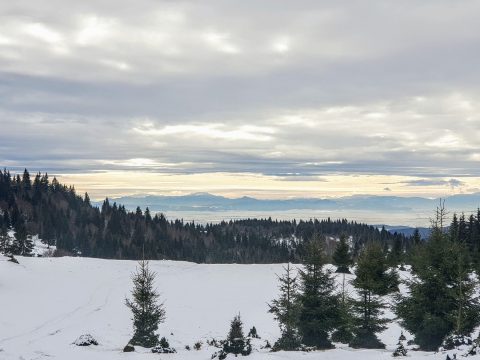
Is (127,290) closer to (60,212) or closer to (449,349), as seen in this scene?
(449,349)

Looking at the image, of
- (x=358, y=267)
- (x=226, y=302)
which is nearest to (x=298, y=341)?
(x=358, y=267)

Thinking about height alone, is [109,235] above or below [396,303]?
below

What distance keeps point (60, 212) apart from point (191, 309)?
142 meters

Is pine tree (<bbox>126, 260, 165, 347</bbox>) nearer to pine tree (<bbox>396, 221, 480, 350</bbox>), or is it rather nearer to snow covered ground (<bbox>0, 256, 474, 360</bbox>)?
snow covered ground (<bbox>0, 256, 474, 360</bbox>)

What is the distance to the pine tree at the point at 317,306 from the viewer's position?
28.4 m

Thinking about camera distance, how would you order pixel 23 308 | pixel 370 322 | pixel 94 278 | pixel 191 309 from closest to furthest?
pixel 370 322
pixel 23 308
pixel 191 309
pixel 94 278

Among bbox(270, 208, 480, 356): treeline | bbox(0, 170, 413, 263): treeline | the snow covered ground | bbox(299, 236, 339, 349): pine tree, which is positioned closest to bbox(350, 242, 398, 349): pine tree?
bbox(270, 208, 480, 356): treeline

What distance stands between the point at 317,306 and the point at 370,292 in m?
5.09

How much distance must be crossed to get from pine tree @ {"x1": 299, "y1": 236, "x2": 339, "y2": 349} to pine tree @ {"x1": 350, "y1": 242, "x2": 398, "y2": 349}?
255cm

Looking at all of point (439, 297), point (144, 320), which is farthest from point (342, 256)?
point (144, 320)

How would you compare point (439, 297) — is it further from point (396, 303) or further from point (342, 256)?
point (342, 256)

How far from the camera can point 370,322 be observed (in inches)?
1188

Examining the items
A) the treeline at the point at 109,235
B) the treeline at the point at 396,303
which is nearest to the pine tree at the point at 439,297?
the treeline at the point at 396,303

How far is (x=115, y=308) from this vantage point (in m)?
47.0
